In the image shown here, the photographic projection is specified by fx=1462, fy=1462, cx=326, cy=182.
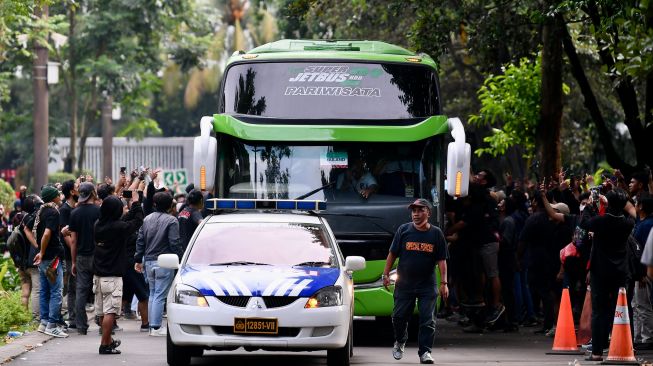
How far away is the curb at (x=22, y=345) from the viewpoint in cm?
1535

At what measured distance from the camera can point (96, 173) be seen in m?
60.5

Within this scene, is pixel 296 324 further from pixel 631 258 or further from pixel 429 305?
pixel 631 258

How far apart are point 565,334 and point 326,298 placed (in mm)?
3872

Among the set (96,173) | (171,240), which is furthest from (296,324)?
(96,173)

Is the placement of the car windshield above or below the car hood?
above

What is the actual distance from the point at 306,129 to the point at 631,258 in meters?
4.38

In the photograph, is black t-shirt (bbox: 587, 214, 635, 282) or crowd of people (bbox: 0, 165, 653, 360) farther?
crowd of people (bbox: 0, 165, 653, 360)

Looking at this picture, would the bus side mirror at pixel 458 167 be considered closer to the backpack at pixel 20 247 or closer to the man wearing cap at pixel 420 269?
the man wearing cap at pixel 420 269

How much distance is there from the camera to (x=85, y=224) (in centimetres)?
1789

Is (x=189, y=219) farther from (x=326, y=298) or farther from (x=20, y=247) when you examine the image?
(x=326, y=298)

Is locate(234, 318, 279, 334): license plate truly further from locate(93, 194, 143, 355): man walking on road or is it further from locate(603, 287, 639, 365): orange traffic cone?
locate(603, 287, 639, 365): orange traffic cone

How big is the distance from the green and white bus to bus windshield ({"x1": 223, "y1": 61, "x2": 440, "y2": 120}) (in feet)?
0.04

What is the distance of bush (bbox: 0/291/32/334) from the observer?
18.0 m

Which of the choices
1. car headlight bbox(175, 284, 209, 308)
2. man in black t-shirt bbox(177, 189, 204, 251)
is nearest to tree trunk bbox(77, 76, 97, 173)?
man in black t-shirt bbox(177, 189, 204, 251)
